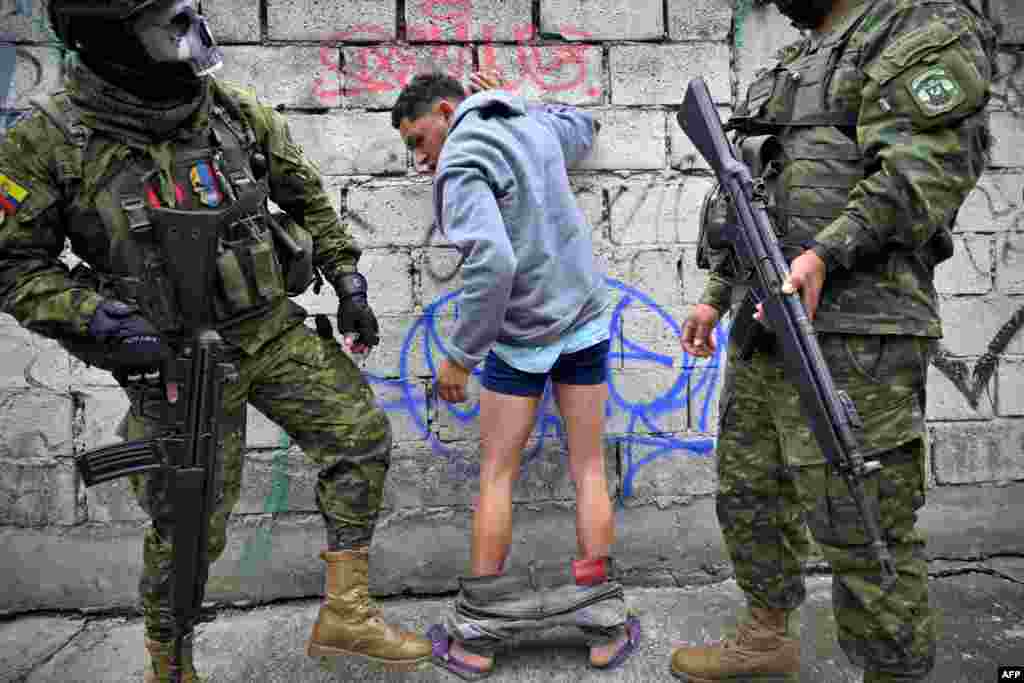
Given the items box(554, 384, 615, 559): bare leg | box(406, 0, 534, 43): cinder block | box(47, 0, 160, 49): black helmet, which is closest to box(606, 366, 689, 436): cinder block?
box(554, 384, 615, 559): bare leg

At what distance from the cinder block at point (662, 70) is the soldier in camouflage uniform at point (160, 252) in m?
1.24

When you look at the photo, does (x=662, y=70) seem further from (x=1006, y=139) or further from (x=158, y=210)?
(x=158, y=210)

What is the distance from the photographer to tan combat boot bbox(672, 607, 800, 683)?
216 centimetres

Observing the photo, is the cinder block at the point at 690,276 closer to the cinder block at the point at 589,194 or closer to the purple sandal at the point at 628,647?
the cinder block at the point at 589,194

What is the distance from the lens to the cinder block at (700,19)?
9.36ft

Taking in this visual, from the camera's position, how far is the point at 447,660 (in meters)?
2.34

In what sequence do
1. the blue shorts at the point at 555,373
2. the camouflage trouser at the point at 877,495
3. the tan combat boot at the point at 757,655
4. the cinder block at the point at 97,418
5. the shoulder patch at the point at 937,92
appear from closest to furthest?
the shoulder patch at the point at 937,92, the camouflage trouser at the point at 877,495, the tan combat boot at the point at 757,655, the blue shorts at the point at 555,373, the cinder block at the point at 97,418

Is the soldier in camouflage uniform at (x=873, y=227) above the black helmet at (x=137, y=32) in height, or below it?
below

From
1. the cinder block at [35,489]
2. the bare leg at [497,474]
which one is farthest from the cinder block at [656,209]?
the cinder block at [35,489]

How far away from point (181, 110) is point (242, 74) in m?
0.84

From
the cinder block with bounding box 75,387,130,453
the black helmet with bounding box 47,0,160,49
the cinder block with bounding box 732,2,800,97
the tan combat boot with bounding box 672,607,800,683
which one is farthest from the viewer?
the cinder block with bounding box 732,2,800,97

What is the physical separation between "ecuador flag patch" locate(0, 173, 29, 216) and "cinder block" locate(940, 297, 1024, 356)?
9.85 feet

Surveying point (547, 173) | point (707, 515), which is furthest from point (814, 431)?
point (707, 515)

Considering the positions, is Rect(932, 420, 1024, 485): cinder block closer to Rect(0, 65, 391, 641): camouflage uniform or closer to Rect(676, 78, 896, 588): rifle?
Rect(676, 78, 896, 588): rifle
